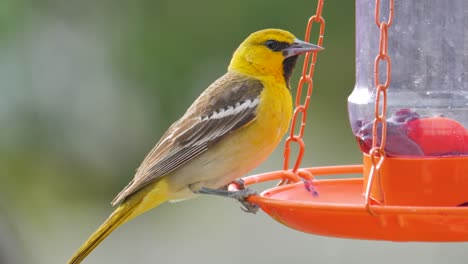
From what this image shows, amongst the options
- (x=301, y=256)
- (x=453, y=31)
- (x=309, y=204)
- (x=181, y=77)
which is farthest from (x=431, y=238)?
(x=301, y=256)

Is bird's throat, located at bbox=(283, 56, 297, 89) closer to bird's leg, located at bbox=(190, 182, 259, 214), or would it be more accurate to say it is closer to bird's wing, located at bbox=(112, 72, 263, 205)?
bird's wing, located at bbox=(112, 72, 263, 205)

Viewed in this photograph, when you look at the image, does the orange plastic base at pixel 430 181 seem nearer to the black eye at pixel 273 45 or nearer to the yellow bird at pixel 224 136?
the yellow bird at pixel 224 136

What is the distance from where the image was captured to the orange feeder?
3969 millimetres

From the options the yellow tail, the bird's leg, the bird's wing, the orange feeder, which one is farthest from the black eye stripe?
the yellow tail

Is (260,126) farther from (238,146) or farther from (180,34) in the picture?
(180,34)

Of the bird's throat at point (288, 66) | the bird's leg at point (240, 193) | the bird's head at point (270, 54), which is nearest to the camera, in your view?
the bird's leg at point (240, 193)

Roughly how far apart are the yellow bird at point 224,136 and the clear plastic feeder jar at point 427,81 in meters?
0.54

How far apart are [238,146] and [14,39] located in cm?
222

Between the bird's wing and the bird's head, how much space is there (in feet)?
0.29

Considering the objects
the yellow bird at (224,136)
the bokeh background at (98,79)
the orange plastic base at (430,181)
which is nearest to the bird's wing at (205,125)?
the yellow bird at (224,136)

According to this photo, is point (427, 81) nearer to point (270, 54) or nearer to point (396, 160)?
point (396, 160)

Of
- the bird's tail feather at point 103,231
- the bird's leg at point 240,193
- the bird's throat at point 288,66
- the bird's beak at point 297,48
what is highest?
Result: the bird's beak at point 297,48

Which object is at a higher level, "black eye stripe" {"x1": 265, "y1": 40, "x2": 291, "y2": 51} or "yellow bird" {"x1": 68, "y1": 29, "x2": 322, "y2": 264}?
"black eye stripe" {"x1": 265, "y1": 40, "x2": 291, "y2": 51}

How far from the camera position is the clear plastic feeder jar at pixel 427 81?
14.5ft
